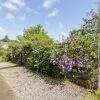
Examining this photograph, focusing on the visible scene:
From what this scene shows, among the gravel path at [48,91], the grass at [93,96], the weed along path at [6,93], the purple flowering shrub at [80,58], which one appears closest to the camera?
the grass at [93,96]

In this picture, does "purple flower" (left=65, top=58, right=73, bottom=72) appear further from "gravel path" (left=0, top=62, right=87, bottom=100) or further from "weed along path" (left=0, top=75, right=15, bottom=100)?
"weed along path" (left=0, top=75, right=15, bottom=100)

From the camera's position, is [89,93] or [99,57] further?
[99,57]

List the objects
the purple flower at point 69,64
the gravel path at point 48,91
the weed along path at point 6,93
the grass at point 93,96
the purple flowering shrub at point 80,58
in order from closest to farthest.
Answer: the grass at point 93,96, the gravel path at point 48,91, the weed along path at point 6,93, the purple flowering shrub at point 80,58, the purple flower at point 69,64

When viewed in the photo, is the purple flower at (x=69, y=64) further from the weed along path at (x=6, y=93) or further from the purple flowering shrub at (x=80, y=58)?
Answer: the weed along path at (x=6, y=93)

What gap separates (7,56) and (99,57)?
705 inches

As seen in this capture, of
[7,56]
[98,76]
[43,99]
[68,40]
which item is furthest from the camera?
[7,56]

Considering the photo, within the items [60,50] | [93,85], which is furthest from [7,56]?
[93,85]

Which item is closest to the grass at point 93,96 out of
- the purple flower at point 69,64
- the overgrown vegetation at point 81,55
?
the overgrown vegetation at point 81,55

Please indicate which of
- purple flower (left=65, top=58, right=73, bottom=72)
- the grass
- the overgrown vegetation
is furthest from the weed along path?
the grass

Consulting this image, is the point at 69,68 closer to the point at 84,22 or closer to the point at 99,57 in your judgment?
the point at 99,57

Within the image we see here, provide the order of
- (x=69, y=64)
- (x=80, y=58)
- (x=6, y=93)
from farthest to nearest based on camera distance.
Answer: (x=69, y=64) → (x=80, y=58) → (x=6, y=93)

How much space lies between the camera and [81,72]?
8062mm

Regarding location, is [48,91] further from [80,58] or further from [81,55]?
[81,55]

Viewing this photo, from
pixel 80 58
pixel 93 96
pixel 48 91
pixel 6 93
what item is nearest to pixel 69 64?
pixel 80 58
